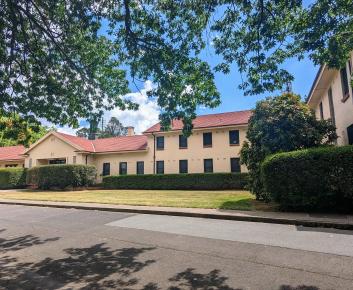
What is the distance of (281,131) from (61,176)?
2250 cm

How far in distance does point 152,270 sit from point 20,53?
24.5 ft

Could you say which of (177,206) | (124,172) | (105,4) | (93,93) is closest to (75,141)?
(124,172)

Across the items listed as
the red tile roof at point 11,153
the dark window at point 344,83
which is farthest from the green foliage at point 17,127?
the red tile roof at point 11,153

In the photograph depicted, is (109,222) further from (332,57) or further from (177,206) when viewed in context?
(332,57)

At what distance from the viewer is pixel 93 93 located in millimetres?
10055

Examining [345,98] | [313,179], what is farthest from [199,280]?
[345,98]

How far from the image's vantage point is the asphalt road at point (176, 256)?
16.5ft

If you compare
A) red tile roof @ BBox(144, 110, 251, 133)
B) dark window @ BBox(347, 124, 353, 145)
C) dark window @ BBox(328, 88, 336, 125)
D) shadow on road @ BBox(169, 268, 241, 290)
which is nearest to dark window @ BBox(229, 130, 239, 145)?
A: red tile roof @ BBox(144, 110, 251, 133)

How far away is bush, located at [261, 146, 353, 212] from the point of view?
10.3 m

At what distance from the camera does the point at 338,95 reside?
16.5 m

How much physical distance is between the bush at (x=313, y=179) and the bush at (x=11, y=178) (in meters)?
30.6

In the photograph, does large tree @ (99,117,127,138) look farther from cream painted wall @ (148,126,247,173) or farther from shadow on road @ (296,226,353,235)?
shadow on road @ (296,226,353,235)

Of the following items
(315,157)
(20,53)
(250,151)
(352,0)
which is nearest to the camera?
(352,0)

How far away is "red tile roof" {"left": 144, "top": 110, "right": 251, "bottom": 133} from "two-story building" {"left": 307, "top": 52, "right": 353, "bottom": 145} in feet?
30.3
